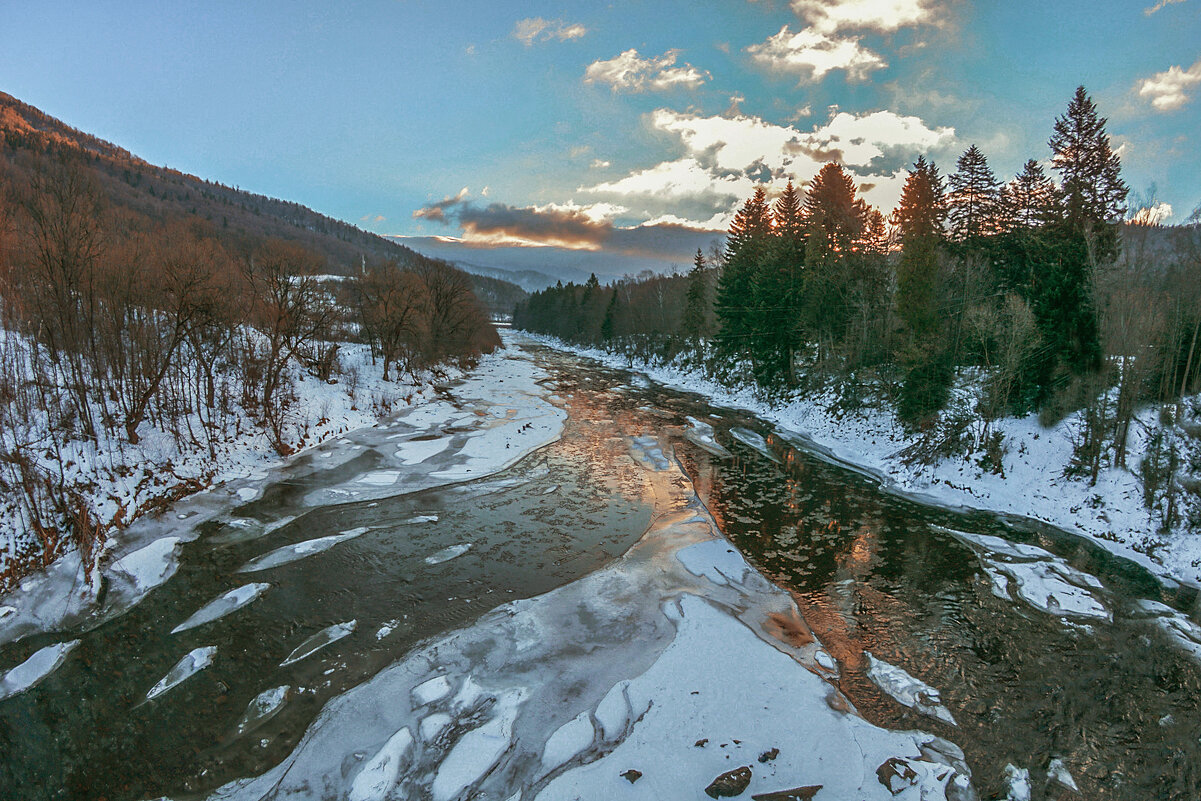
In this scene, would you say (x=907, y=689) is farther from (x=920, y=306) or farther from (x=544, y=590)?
(x=920, y=306)

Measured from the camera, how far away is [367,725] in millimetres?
6695

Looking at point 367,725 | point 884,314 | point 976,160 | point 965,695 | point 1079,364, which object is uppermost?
point 976,160

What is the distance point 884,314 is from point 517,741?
2586cm

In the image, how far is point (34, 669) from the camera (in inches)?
311

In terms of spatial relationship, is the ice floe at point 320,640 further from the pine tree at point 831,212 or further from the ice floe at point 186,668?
the pine tree at point 831,212

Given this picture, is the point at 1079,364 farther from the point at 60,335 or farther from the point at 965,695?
the point at 60,335

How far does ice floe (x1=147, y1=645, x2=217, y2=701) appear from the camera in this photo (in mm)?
7520

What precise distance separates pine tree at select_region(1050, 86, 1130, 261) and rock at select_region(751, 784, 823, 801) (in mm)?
20630

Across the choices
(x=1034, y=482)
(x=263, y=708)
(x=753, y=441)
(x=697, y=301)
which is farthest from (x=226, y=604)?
(x=697, y=301)

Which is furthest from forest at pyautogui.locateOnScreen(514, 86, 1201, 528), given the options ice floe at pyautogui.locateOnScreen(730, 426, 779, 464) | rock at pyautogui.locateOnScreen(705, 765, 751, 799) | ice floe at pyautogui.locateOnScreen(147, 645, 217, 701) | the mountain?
the mountain

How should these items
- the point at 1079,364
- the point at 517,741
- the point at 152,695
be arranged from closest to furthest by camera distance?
the point at 517,741
the point at 152,695
the point at 1079,364

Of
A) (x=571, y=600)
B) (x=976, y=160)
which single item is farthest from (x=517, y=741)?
(x=976, y=160)

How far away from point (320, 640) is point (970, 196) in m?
40.6

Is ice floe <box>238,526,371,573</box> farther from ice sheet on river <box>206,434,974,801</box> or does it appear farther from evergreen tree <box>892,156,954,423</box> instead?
evergreen tree <box>892,156,954,423</box>
